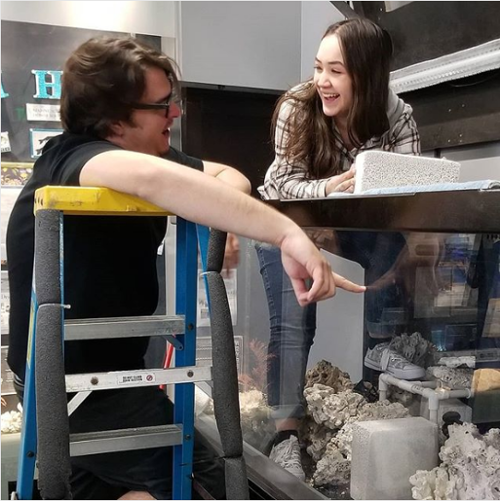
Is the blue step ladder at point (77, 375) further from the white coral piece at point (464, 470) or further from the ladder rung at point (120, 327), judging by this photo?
the white coral piece at point (464, 470)

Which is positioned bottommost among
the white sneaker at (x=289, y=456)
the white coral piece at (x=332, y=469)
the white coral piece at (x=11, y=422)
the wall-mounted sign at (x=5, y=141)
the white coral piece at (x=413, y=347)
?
the white coral piece at (x=11, y=422)

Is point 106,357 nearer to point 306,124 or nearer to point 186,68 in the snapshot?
point 306,124

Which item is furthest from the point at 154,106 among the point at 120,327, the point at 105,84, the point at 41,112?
the point at 41,112

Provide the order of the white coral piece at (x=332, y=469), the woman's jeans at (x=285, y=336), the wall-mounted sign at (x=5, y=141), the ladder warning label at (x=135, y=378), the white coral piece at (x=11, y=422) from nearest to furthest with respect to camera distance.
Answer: the ladder warning label at (x=135, y=378)
the white coral piece at (x=332, y=469)
the woman's jeans at (x=285, y=336)
the white coral piece at (x=11, y=422)
the wall-mounted sign at (x=5, y=141)

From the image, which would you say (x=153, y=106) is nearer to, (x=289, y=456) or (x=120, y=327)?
(x=120, y=327)

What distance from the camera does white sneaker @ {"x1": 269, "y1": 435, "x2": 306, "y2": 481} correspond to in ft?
3.96

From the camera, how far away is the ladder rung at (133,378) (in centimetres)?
97

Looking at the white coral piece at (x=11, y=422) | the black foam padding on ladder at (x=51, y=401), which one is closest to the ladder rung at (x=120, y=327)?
the black foam padding on ladder at (x=51, y=401)

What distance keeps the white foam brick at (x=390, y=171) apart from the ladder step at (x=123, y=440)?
1.92 feet

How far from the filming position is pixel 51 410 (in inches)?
34.8

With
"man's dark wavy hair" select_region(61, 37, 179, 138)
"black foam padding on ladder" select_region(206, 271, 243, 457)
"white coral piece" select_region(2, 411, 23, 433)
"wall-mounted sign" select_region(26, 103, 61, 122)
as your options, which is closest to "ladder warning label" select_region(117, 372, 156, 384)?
"black foam padding on ladder" select_region(206, 271, 243, 457)

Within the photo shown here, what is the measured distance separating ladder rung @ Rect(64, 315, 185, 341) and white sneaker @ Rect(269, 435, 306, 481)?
360 millimetres

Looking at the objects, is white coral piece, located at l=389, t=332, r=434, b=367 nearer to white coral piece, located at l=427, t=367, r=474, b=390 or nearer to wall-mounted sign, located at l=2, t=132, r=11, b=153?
white coral piece, located at l=427, t=367, r=474, b=390

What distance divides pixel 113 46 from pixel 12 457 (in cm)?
137
